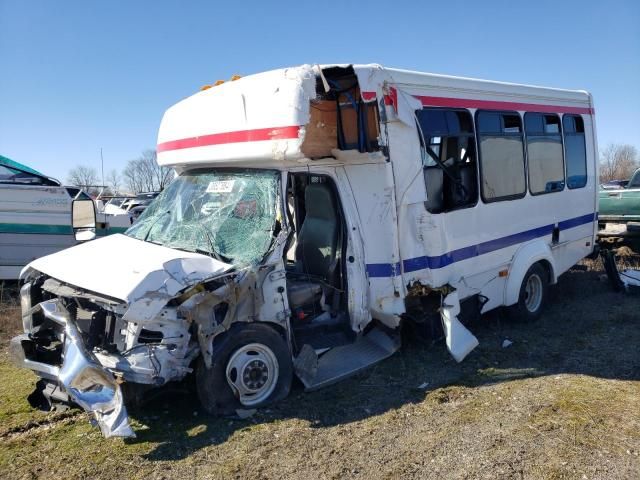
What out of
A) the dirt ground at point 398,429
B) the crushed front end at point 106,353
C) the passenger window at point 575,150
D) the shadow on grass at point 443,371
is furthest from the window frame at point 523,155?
the crushed front end at point 106,353

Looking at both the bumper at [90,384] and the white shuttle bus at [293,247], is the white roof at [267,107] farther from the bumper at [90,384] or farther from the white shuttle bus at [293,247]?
the bumper at [90,384]

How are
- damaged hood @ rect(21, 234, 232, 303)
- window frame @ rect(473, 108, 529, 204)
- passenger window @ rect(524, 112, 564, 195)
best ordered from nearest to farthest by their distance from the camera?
damaged hood @ rect(21, 234, 232, 303), window frame @ rect(473, 108, 529, 204), passenger window @ rect(524, 112, 564, 195)

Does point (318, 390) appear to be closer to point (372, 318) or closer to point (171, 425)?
point (372, 318)

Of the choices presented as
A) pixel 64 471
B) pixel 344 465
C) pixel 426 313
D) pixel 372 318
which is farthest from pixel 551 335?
pixel 64 471

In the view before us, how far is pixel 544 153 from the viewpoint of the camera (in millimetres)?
7055

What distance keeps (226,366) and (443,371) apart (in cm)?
230

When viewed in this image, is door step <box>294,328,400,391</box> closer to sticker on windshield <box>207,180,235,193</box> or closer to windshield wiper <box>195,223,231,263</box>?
windshield wiper <box>195,223,231,263</box>

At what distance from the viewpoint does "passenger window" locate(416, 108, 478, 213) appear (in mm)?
5438

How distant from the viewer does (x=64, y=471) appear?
12.1ft

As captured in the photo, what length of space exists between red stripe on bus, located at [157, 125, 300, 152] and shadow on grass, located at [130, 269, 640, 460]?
7.60ft

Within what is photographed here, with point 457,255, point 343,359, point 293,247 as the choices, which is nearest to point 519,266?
point 457,255

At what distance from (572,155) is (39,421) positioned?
7296 millimetres

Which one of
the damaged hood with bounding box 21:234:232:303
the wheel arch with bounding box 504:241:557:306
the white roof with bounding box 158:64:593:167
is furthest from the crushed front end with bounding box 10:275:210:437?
the wheel arch with bounding box 504:241:557:306

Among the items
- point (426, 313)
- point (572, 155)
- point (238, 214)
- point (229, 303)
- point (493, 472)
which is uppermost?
point (572, 155)
